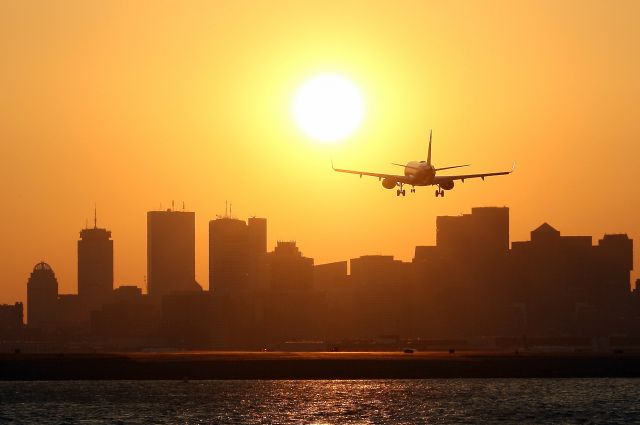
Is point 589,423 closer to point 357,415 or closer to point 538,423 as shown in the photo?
point 538,423

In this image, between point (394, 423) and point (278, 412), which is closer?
point (394, 423)

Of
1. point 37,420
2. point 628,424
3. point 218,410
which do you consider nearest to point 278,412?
point 218,410

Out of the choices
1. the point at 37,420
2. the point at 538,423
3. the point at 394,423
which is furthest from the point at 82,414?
the point at 538,423

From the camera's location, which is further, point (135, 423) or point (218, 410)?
point (218, 410)

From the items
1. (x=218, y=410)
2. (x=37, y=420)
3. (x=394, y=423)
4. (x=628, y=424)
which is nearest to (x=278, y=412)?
(x=218, y=410)

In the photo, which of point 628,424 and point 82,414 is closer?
point 628,424

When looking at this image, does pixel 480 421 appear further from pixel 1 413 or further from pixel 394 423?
pixel 1 413

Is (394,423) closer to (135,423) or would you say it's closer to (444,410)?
(444,410)
